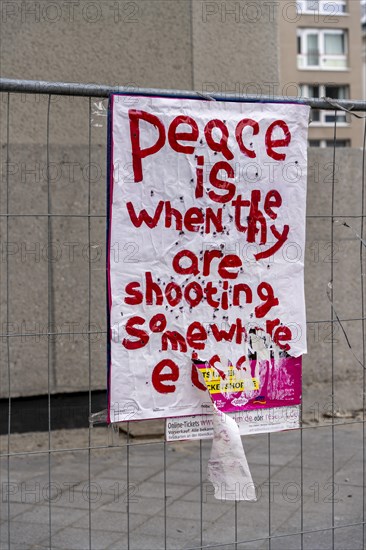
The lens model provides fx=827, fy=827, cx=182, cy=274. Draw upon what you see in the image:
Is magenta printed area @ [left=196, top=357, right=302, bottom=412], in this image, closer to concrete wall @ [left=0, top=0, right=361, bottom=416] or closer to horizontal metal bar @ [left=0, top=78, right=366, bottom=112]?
horizontal metal bar @ [left=0, top=78, right=366, bottom=112]

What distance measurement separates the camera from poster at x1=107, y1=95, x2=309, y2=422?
3.20 m

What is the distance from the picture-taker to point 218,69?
649 cm

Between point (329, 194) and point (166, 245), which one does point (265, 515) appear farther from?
point (329, 194)

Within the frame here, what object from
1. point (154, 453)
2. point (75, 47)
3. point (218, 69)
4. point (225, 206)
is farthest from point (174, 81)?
point (225, 206)

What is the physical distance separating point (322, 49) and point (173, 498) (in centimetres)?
4572

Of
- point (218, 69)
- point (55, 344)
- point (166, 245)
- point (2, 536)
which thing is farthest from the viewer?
point (218, 69)

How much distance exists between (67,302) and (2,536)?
2.06 meters

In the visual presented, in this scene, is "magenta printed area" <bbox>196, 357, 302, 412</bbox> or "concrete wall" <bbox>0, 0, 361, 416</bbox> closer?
"magenta printed area" <bbox>196, 357, 302, 412</bbox>

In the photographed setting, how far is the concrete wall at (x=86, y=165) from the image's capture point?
597 cm

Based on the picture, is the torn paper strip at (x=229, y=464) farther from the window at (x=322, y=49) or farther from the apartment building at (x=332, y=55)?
the window at (x=322, y=49)

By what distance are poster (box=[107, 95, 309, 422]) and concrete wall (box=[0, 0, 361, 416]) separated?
2509mm

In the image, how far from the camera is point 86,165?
19.9 ft

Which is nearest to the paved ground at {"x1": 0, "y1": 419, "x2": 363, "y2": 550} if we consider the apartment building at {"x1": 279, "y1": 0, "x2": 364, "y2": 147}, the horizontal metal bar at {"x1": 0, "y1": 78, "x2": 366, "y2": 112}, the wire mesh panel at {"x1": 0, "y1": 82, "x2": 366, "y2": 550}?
the wire mesh panel at {"x1": 0, "y1": 82, "x2": 366, "y2": 550}

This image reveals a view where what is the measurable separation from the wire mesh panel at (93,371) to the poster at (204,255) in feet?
5.03
